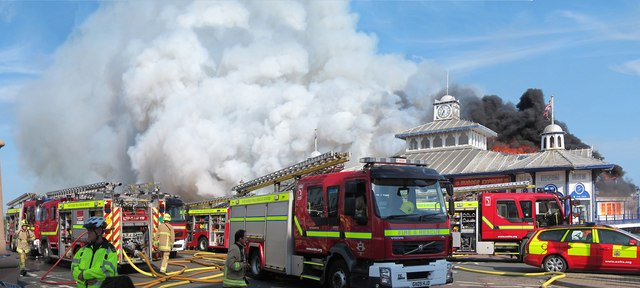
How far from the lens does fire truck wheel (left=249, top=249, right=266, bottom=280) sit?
47.3ft

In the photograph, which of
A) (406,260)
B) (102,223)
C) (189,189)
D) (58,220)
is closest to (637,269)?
(406,260)

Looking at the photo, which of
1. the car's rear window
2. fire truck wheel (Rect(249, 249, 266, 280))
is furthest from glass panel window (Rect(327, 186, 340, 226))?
the car's rear window

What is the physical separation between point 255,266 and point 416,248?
215 inches

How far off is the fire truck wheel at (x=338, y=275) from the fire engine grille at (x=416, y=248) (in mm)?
1144

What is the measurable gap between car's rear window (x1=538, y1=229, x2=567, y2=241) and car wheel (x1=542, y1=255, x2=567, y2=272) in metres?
0.50

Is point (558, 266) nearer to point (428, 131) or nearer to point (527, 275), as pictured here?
point (527, 275)

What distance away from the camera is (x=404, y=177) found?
36.1 ft

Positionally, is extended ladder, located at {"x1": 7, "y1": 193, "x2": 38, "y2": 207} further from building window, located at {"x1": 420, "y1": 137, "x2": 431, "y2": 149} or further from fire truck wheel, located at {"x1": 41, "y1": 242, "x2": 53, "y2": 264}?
building window, located at {"x1": 420, "y1": 137, "x2": 431, "y2": 149}

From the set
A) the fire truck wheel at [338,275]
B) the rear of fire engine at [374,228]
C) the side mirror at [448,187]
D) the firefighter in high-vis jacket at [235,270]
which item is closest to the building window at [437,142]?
the rear of fire engine at [374,228]

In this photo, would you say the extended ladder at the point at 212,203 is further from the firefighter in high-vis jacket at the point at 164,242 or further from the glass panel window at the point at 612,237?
the glass panel window at the point at 612,237

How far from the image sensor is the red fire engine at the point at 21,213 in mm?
23442

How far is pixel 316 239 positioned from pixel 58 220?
36.7 ft

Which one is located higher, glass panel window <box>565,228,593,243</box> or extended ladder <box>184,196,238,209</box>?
extended ladder <box>184,196,238,209</box>

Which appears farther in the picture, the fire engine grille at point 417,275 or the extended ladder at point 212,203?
the extended ladder at point 212,203
